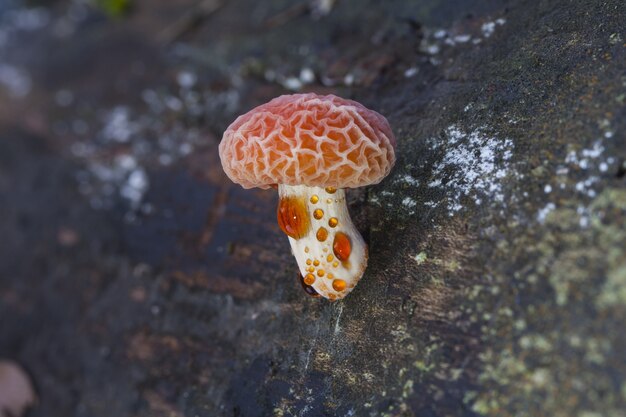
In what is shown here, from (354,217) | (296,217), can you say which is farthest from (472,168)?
(296,217)

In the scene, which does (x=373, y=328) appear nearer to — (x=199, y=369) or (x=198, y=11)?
(x=199, y=369)

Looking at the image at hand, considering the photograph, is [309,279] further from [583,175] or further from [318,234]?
[583,175]

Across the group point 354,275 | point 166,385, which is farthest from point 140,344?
point 354,275

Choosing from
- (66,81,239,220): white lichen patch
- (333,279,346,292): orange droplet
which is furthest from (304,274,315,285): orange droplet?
(66,81,239,220): white lichen patch

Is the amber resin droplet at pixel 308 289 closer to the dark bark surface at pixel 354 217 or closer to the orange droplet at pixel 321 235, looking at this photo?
the dark bark surface at pixel 354 217

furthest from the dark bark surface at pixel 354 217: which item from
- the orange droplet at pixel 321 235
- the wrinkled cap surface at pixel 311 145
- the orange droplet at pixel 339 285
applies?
the wrinkled cap surface at pixel 311 145

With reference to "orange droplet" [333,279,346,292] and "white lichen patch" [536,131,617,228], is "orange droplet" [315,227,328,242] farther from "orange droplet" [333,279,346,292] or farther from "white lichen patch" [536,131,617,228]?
"white lichen patch" [536,131,617,228]

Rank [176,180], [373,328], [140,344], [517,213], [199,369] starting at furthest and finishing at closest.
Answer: [176,180], [140,344], [199,369], [373,328], [517,213]

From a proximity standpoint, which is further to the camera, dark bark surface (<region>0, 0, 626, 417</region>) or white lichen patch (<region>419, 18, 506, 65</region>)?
white lichen patch (<region>419, 18, 506, 65</region>)
